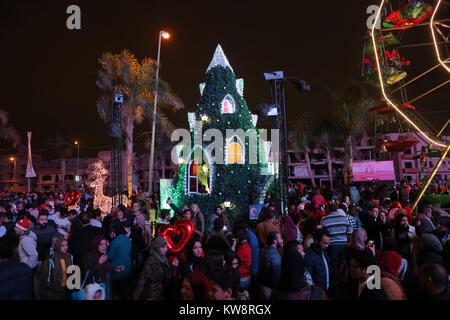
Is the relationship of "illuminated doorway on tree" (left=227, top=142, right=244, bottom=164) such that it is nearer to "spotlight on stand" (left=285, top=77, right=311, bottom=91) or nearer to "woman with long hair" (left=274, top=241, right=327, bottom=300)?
"spotlight on stand" (left=285, top=77, right=311, bottom=91)

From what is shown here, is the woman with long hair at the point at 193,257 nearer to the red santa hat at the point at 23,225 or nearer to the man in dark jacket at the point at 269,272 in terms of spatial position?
the man in dark jacket at the point at 269,272

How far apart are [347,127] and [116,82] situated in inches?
817

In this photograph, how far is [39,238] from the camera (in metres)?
7.06

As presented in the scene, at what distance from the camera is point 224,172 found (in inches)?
649

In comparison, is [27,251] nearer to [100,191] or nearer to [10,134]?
[100,191]

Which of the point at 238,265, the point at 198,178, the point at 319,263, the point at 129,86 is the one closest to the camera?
the point at 319,263

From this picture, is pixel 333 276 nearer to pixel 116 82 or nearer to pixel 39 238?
pixel 39 238

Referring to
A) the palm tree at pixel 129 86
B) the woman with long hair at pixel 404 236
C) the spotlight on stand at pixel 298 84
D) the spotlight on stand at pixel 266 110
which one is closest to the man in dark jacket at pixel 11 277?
the woman with long hair at pixel 404 236

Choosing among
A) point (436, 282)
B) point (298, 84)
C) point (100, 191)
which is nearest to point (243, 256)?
point (436, 282)

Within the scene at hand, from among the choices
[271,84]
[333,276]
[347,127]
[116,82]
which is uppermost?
[116,82]

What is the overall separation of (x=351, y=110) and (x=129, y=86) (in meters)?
20.2

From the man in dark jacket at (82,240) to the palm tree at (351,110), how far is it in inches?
1059

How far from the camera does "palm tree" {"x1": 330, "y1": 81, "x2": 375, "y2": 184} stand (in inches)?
1196
